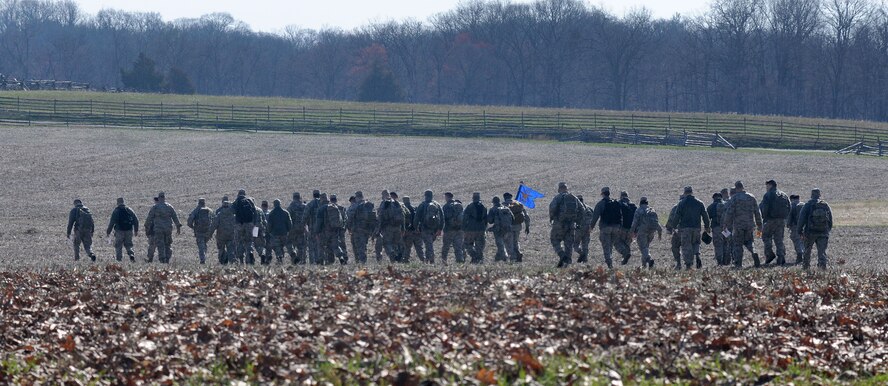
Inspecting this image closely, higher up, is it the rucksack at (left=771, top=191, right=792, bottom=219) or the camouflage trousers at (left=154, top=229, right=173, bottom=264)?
the rucksack at (left=771, top=191, right=792, bottom=219)

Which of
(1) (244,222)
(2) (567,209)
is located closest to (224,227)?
(1) (244,222)

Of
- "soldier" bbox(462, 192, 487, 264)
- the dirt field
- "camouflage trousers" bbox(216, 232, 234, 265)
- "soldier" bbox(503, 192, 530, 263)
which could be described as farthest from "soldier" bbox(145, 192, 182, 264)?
"soldier" bbox(503, 192, 530, 263)

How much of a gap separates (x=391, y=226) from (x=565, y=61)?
341 feet

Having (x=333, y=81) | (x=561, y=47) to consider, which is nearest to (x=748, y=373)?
(x=561, y=47)

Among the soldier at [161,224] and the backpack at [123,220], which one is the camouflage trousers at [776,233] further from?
the backpack at [123,220]

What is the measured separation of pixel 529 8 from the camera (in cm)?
14262

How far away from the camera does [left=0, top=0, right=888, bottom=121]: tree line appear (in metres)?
121

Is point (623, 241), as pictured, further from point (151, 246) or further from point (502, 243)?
point (151, 246)

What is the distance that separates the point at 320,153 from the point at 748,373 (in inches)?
1978

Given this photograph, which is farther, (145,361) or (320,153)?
(320,153)

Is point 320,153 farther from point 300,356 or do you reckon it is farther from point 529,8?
point 529,8

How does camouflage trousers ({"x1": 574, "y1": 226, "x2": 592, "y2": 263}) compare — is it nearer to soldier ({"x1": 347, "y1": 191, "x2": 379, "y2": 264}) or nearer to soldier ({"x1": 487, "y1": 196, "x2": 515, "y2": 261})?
soldier ({"x1": 487, "y1": 196, "x2": 515, "y2": 261})

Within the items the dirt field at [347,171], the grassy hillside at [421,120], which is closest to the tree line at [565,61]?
the grassy hillside at [421,120]

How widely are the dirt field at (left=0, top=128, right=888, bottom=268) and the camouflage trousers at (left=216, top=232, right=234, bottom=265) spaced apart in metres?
5.63
